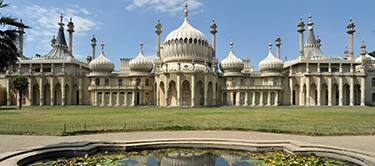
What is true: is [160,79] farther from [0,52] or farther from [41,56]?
[0,52]

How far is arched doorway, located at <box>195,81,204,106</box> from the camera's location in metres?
61.9

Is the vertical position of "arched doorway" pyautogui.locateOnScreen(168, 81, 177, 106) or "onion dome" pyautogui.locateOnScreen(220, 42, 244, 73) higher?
"onion dome" pyautogui.locateOnScreen(220, 42, 244, 73)

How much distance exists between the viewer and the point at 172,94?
6153cm

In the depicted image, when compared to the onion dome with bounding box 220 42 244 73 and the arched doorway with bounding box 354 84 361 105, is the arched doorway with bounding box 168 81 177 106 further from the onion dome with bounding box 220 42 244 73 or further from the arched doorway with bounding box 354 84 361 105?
the arched doorway with bounding box 354 84 361 105

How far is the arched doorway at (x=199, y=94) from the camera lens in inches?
2439

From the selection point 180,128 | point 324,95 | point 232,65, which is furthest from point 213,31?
point 180,128

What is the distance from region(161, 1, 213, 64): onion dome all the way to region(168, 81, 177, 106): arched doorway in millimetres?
7076

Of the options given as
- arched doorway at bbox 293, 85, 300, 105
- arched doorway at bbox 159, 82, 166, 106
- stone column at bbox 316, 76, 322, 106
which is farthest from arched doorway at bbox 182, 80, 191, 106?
stone column at bbox 316, 76, 322, 106

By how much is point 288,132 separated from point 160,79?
44.1m

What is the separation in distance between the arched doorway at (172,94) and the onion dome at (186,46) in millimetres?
7076

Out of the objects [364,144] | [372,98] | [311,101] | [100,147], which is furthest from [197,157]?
[372,98]

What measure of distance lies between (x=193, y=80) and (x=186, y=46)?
10035 millimetres

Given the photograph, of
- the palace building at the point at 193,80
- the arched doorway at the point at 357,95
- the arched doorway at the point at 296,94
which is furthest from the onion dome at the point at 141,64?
the arched doorway at the point at 357,95

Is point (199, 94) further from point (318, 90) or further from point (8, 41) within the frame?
point (8, 41)
